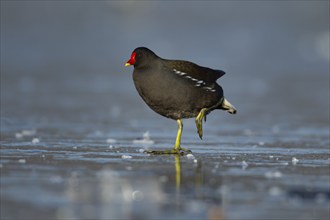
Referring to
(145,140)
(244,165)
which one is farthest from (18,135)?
(244,165)

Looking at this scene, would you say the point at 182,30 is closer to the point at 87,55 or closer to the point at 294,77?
the point at 87,55

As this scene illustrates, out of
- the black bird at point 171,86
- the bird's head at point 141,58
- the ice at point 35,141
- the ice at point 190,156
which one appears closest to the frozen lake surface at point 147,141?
the ice at point 190,156

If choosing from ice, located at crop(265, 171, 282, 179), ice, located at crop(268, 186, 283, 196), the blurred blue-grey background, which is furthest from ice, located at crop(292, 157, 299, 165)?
the blurred blue-grey background

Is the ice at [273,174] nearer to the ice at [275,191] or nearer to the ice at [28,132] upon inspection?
the ice at [275,191]

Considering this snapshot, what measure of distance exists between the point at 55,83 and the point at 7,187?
18575 mm

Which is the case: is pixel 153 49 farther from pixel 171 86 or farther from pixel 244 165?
pixel 244 165

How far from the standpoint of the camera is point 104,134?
1341 centimetres

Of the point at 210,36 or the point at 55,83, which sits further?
the point at 210,36

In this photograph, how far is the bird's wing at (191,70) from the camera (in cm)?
1104

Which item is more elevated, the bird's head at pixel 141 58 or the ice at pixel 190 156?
the bird's head at pixel 141 58

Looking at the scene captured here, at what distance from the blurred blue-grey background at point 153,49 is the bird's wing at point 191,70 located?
475 centimetres

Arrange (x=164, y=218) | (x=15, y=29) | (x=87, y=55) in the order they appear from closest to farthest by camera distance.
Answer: (x=164, y=218), (x=87, y=55), (x=15, y=29)

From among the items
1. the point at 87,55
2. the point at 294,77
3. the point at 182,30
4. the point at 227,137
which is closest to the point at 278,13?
the point at 182,30

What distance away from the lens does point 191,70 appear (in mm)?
11250
